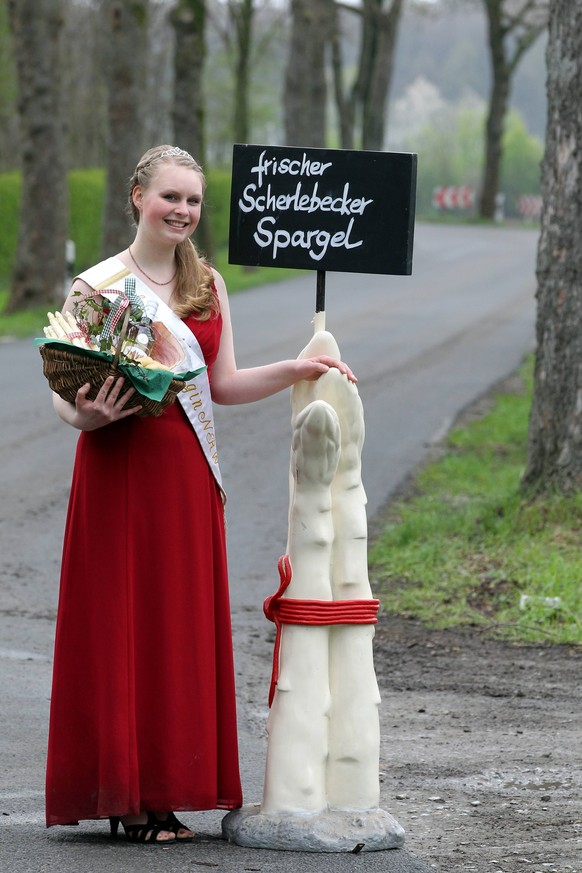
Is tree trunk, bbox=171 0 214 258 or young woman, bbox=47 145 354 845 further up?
tree trunk, bbox=171 0 214 258

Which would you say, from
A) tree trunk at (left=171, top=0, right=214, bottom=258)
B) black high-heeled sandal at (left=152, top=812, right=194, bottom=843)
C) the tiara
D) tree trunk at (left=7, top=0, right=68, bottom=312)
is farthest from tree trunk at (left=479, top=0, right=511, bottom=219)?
black high-heeled sandal at (left=152, top=812, right=194, bottom=843)

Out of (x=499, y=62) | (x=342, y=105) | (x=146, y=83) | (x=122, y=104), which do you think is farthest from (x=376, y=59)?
(x=122, y=104)

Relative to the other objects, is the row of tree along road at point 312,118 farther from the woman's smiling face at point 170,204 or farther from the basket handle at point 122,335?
the basket handle at point 122,335

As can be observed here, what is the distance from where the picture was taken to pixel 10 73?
110 feet

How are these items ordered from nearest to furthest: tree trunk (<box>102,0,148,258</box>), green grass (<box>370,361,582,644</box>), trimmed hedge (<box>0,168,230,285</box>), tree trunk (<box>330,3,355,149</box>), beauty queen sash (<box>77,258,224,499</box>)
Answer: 1. beauty queen sash (<box>77,258,224,499</box>)
2. green grass (<box>370,361,582,644</box>)
3. tree trunk (<box>102,0,148,258</box>)
4. trimmed hedge (<box>0,168,230,285</box>)
5. tree trunk (<box>330,3,355,149</box>)

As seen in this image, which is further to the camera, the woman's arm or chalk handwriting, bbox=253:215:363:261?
chalk handwriting, bbox=253:215:363:261

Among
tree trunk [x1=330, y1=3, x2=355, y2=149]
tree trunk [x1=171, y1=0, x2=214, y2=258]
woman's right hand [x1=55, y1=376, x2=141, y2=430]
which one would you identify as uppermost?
tree trunk [x1=330, y1=3, x2=355, y2=149]

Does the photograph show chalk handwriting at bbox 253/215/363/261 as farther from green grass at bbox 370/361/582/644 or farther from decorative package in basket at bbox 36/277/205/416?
green grass at bbox 370/361/582/644

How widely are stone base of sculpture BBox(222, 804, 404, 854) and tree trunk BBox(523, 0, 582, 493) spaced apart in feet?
14.2

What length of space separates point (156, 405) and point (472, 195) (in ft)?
205

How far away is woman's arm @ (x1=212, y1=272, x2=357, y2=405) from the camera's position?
4223 mm

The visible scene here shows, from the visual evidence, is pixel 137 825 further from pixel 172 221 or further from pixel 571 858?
pixel 172 221

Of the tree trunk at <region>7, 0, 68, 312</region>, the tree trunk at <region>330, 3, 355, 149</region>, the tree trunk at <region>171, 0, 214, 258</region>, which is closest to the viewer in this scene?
the tree trunk at <region>7, 0, 68, 312</region>

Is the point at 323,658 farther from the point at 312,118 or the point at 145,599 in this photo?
the point at 312,118
